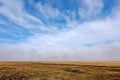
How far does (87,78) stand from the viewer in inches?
1870

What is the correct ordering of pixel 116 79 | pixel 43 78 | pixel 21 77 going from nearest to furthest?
pixel 116 79
pixel 43 78
pixel 21 77

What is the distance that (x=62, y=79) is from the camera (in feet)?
155

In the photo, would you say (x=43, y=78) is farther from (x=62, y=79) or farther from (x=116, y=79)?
(x=116, y=79)

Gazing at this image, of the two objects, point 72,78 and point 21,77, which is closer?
point 72,78

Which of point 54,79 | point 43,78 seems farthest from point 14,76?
point 54,79

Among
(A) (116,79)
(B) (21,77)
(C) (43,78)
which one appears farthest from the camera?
(B) (21,77)

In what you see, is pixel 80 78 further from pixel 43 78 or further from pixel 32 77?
pixel 32 77

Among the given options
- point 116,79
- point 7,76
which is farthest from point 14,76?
point 116,79

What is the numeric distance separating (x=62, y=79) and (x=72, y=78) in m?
2.93

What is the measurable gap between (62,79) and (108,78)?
1243cm

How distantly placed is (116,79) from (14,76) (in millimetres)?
29868

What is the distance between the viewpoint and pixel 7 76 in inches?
2146

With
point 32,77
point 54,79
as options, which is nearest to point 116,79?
point 54,79

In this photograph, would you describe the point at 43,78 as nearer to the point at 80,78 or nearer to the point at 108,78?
the point at 80,78
